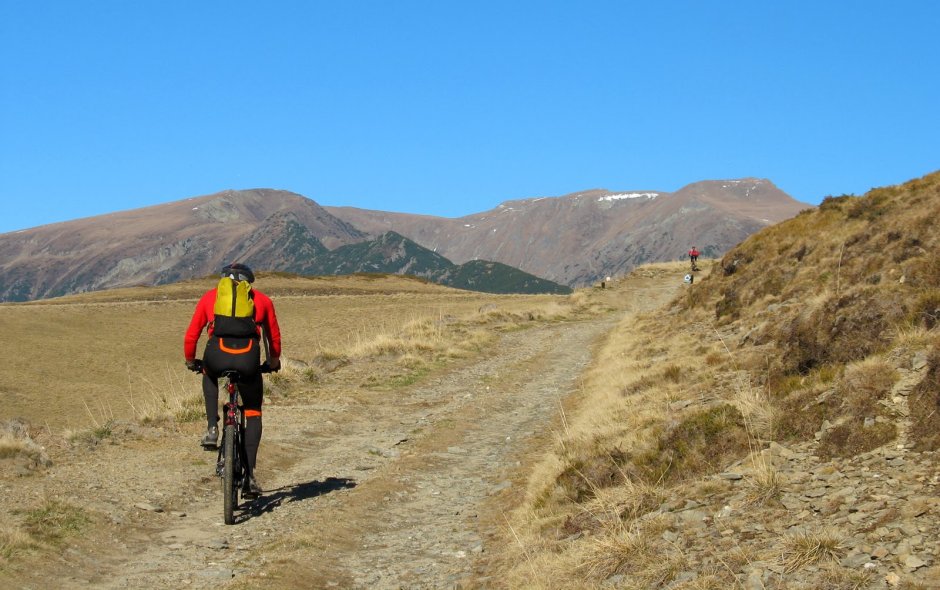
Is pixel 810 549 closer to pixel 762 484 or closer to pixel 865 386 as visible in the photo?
pixel 762 484

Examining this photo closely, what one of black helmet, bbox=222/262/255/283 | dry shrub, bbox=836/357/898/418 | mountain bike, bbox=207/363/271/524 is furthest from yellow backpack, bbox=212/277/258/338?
dry shrub, bbox=836/357/898/418

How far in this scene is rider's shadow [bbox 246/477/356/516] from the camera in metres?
9.35

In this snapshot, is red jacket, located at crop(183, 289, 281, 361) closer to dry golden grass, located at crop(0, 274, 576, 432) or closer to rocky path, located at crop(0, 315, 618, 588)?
rocky path, located at crop(0, 315, 618, 588)

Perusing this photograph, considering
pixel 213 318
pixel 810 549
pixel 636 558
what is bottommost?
pixel 636 558

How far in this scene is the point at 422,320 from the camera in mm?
32719

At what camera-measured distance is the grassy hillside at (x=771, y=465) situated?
552 centimetres

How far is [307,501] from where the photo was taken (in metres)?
9.66

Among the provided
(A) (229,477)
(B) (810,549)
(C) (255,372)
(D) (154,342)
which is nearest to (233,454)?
(A) (229,477)

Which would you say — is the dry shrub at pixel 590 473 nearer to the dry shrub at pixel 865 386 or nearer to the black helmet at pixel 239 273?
the dry shrub at pixel 865 386

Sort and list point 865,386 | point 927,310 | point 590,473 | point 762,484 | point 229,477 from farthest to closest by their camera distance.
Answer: point 927,310, point 590,473, point 229,477, point 865,386, point 762,484

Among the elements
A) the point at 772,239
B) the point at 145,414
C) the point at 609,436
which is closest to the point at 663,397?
the point at 609,436

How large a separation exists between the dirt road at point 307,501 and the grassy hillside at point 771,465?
955mm

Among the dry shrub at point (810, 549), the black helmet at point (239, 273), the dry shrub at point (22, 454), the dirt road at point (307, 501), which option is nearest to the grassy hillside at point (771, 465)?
the dry shrub at point (810, 549)

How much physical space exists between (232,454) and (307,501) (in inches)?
55.8
